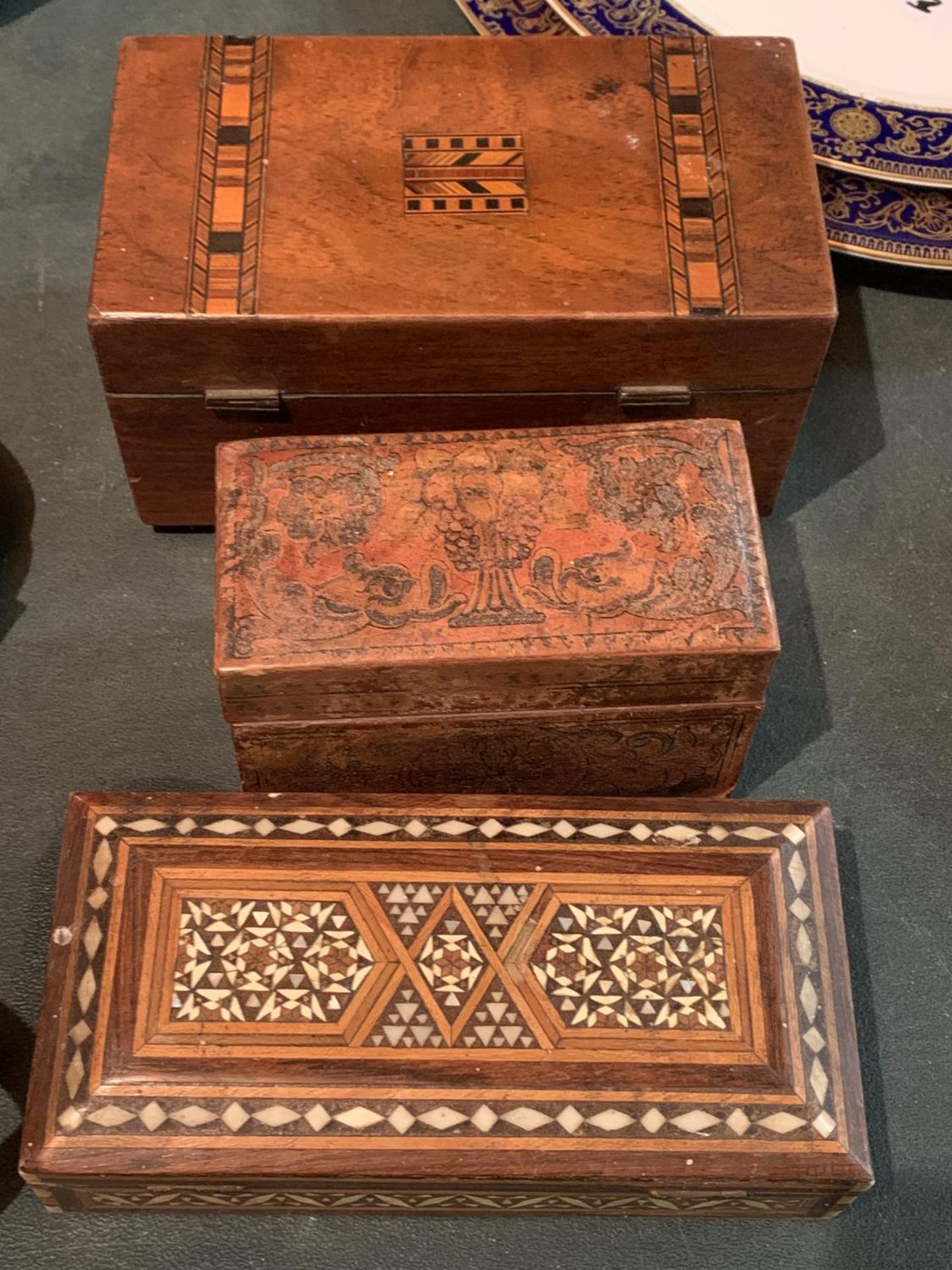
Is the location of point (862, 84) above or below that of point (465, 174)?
above

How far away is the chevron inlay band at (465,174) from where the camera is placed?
1.63 metres

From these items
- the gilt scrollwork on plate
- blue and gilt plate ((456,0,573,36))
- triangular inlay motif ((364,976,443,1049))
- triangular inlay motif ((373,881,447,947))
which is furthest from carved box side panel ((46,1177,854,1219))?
blue and gilt plate ((456,0,573,36))

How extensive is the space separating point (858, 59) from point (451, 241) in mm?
710

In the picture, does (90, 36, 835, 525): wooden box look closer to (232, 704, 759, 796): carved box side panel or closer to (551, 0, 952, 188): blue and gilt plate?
(551, 0, 952, 188): blue and gilt plate

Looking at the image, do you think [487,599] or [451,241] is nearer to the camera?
[487,599]

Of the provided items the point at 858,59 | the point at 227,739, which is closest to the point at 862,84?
the point at 858,59

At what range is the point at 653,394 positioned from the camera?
1651mm

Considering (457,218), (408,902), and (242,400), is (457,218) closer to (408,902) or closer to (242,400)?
(242,400)

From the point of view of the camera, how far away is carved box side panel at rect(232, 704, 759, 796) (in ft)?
4.93

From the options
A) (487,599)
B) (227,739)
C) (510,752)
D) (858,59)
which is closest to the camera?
(487,599)

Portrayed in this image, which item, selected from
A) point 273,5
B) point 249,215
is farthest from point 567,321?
point 273,5

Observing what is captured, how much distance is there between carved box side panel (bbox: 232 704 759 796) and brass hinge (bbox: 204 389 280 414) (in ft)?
1.30

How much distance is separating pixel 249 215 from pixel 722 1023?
1020mm

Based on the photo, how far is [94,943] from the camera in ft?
4.50
